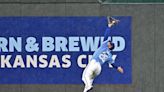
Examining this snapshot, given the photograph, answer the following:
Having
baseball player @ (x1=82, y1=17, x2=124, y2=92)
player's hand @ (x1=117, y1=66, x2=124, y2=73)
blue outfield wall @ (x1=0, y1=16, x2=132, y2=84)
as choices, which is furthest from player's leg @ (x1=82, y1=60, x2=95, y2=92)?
player's hand @ (x1=117, y1=66, x2=124, y2=73)

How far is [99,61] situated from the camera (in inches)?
699

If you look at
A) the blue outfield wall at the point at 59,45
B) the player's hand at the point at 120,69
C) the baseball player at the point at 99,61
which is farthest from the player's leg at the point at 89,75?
the player's hand at the point at 120,69

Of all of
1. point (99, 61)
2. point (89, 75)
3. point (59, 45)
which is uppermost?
point (59, 45)

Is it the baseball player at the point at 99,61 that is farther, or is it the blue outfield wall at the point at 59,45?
the blue outfield wall at the point at 59,45

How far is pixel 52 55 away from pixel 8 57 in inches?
58.5

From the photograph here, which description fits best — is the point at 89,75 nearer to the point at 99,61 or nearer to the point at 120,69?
the point at 99,61

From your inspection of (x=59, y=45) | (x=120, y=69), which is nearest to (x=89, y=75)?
(x=120, y=69)

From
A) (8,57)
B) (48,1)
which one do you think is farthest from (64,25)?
(8,57)

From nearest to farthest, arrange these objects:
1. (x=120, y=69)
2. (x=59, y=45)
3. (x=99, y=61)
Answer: (x=99, y=61), (x=120, y=69), (x=59, y=45)

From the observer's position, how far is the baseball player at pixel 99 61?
17.6m

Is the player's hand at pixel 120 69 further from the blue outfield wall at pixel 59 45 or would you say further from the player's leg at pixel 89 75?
the player's leg at pixel 89 75

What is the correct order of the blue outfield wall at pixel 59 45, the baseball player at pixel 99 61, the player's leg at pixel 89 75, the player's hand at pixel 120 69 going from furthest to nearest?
the blue outfield wall at pixel 59 45 → the player's hand at pixel 120 69 → the baseball player at pixel 99 61 → the player's leg at pixel 89 75

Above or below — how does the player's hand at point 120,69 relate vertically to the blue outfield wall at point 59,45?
below

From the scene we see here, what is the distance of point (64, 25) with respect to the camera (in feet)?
60.6
